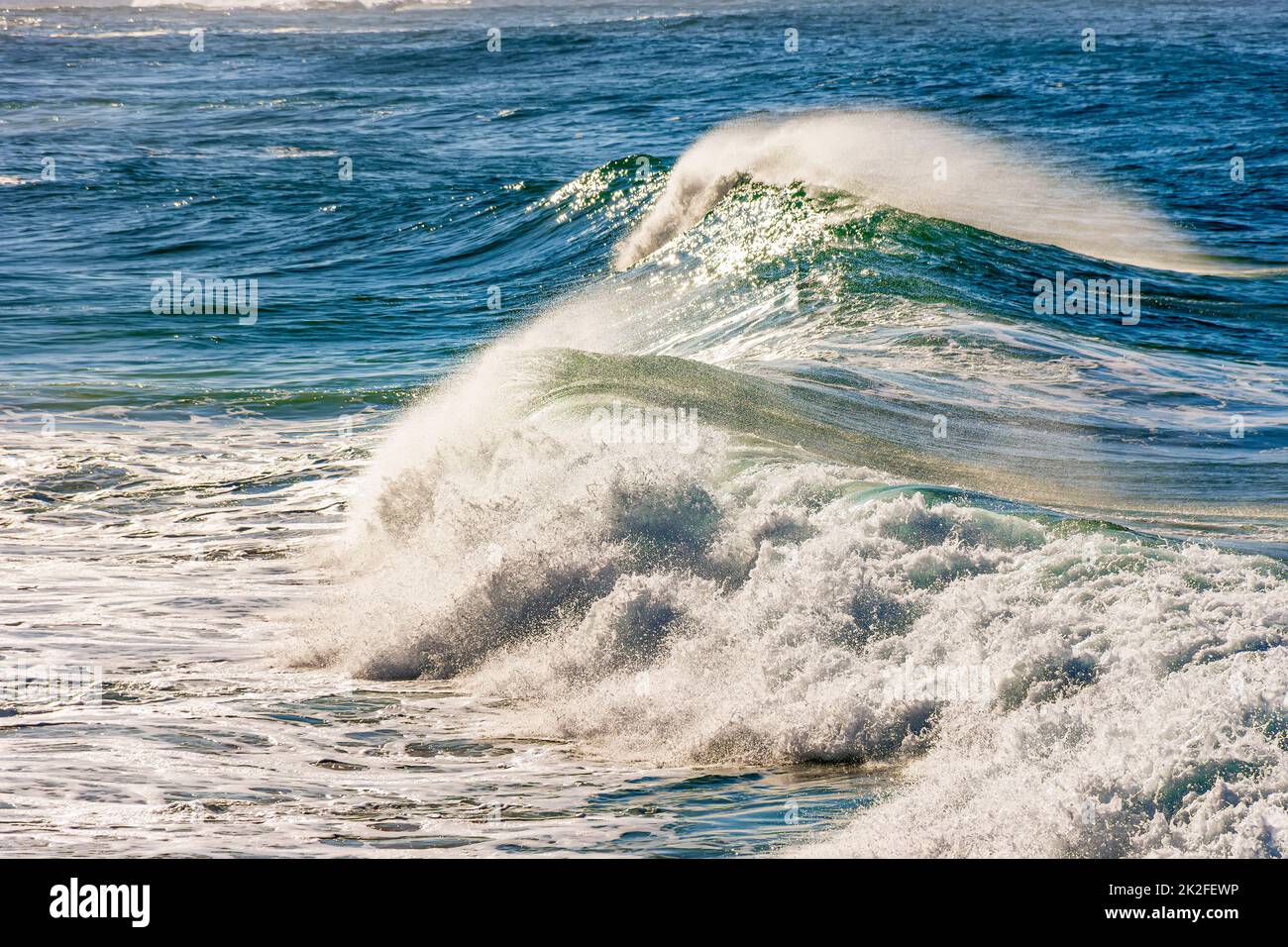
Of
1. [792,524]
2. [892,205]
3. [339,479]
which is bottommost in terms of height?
[339,479]

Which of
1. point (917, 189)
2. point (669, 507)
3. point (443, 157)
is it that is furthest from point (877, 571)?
point (443, 157)

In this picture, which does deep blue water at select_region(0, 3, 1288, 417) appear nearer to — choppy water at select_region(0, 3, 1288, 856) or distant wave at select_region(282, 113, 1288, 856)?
choppy water at select_region(0, 3, 1288, 856)

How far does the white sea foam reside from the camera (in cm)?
1900

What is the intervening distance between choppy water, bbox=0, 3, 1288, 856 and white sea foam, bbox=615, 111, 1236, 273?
0.12 metres

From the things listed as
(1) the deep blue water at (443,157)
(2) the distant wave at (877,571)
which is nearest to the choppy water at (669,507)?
(2) the distant wave at (877,571)

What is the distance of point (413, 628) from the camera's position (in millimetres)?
Result: 7367

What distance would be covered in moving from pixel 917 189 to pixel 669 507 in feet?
47.2

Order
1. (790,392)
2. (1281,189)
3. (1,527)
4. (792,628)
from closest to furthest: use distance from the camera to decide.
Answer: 1. (792,628)
2. (1,527)
3. (790,392)
4. (1281,189)

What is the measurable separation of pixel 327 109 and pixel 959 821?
3413 centimetres

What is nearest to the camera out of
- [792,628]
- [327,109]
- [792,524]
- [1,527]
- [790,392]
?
[792,628]

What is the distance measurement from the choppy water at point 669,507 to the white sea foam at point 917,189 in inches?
4.8

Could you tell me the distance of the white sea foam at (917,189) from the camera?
62.3 ft
